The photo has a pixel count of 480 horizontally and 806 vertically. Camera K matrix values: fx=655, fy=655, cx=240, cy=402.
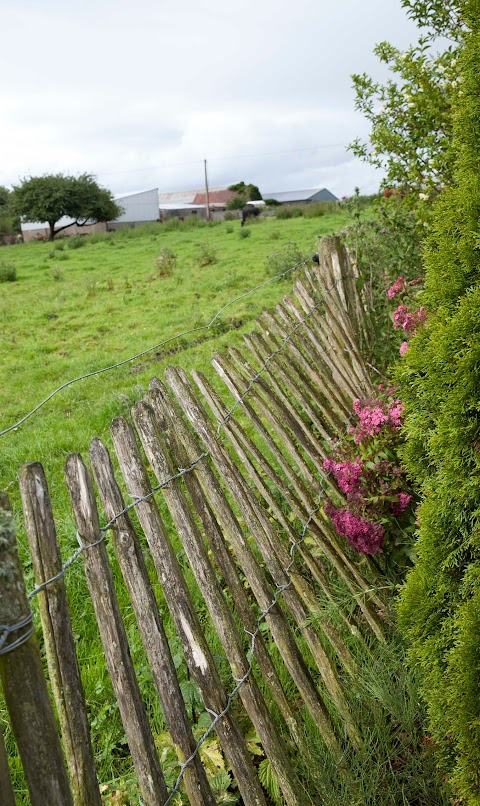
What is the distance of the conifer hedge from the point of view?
5.57ft

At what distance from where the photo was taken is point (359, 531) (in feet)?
8.76

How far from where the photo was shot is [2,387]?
8453 millimetres

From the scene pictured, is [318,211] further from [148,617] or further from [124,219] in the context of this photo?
[148,617]

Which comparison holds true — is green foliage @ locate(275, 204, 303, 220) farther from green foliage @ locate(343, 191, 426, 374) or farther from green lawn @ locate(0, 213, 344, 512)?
green foliage @ locate(343, 191, 426, 374)

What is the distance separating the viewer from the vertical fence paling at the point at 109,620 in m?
1.45

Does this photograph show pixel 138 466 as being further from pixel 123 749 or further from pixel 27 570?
pixel 27 570

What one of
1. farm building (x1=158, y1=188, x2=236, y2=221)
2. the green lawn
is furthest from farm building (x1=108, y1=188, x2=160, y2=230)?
the green lawn

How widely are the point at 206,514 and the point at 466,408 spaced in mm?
819

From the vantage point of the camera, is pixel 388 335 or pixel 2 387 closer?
pixel 388 335

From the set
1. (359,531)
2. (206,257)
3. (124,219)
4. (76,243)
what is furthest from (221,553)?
(124,219)

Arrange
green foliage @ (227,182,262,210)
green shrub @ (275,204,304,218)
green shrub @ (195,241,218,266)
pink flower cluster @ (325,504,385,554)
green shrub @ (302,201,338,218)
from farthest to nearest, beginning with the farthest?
green foliage @ (227,182,262,210), green shrub @ (275,204,304,218), green shrub @ (302,201,338,218), green shrub @ (195,241,218,266), pink flower cluster @ (325,504,385,554)

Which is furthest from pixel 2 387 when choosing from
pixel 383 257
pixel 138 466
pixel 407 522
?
pixel 138 466

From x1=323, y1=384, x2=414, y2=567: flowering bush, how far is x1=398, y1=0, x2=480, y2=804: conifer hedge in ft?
2.23

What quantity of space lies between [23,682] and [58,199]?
44.1 metres
